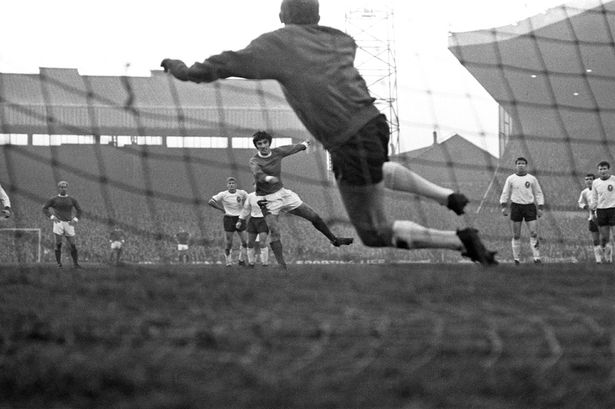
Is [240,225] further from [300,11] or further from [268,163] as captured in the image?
[300,11]

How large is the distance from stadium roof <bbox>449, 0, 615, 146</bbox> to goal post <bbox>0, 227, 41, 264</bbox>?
930 cm

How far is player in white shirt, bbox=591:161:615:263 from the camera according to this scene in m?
13.6

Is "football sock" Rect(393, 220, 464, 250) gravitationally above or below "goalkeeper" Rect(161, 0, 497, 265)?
below

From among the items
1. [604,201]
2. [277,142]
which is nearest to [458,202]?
[604,201]

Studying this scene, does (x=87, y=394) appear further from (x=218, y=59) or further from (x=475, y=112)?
(x=475, y=112)

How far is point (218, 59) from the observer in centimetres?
547

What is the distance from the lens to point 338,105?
569 centimetres

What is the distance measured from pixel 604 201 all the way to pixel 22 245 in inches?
476

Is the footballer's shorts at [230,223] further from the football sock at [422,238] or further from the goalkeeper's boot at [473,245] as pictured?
the goalkeeper's boot at [473,245]

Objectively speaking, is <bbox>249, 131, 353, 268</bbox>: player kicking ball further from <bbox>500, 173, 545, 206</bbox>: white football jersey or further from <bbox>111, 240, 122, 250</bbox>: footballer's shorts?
<bbox>111, 240, 122, 250</bbox>: footballer's shorts

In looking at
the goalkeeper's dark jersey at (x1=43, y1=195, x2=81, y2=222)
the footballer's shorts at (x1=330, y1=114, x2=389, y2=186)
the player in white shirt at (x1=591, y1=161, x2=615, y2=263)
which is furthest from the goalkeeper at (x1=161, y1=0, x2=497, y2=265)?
the goalkeeper's dark jersey at (x1=43, y1=195, x2=81, y2=222)

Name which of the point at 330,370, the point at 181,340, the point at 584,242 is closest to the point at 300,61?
the point at 181,340

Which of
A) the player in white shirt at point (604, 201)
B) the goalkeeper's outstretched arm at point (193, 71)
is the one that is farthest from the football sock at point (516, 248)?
the goalkeeper's outstretched arm at point (193, 71)

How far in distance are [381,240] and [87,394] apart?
10.7 feet
